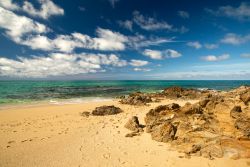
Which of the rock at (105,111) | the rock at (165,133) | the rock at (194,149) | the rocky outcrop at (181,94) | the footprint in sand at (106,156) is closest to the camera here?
the rock at (194,149)

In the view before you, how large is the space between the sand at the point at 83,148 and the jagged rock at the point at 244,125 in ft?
4.69

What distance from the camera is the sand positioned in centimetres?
789

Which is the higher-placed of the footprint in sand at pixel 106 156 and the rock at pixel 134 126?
the rock at pixel 134 126

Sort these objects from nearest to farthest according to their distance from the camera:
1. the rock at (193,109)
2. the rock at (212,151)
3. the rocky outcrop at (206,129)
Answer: the rock at (212,151), the rocky outcrop at (206,129), the rock at (193,109)

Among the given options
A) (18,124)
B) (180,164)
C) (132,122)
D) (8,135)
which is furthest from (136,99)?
(180,164)

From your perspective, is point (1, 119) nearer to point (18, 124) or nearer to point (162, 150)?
point (18, 124)

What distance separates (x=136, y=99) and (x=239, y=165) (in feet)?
60.1

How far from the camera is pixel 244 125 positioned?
8641mm

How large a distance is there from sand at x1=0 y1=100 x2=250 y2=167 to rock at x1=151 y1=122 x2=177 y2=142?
33cm

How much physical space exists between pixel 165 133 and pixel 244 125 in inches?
138

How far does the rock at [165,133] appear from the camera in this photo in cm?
996

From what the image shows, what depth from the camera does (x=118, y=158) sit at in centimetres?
838

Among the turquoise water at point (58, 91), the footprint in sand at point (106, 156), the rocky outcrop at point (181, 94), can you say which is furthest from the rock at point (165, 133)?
the turquoise water at point (58, 91)

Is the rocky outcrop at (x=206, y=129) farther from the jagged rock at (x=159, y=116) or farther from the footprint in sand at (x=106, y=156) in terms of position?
the footprint in sand at (x=106, y=156)
